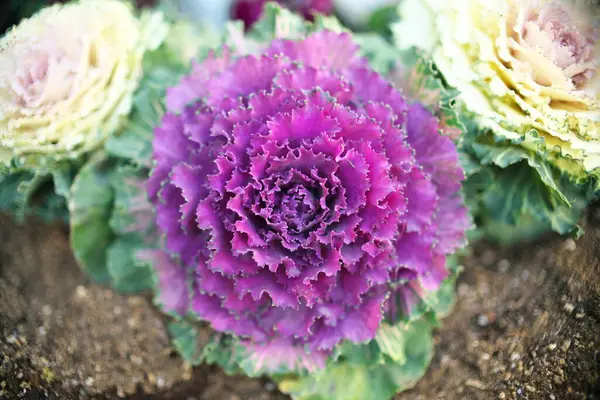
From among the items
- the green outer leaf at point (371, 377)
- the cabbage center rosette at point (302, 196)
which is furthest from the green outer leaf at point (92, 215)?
the green outer leaf at point (371, 377)

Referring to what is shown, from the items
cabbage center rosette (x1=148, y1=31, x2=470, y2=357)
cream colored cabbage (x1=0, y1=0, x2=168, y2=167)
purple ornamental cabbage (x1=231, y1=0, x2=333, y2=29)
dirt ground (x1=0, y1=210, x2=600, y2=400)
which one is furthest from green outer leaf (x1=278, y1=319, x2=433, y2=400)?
purple ornamental cabbage (x1=231, y1=0, x2=333, y2=29)

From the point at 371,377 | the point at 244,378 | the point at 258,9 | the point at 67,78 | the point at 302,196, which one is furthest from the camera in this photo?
the point at 258,9

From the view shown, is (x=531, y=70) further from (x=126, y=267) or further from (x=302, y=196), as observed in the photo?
(x=126, y=267)

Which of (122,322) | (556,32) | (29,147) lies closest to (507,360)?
(556,32)

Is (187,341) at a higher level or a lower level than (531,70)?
lower

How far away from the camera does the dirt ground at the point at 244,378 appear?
3.85 feet

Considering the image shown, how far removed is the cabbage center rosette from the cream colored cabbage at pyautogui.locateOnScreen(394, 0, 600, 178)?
14 centimetres

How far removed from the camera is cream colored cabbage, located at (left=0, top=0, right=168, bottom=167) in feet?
4.01

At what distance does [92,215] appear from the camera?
1.42 metres

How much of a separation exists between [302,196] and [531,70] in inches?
20.9

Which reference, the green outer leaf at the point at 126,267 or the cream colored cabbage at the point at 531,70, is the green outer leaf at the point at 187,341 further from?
the cream colored cabbage at the point at 531,70

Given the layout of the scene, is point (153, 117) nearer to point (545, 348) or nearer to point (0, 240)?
point (0, 240)

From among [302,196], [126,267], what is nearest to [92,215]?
[126,267]

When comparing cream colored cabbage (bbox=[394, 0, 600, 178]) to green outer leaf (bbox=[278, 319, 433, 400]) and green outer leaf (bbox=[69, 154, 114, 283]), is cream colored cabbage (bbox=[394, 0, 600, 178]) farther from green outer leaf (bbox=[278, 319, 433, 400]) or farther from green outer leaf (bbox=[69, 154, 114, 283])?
green outer leaf (bbox=[69, 154, 114, 283])
